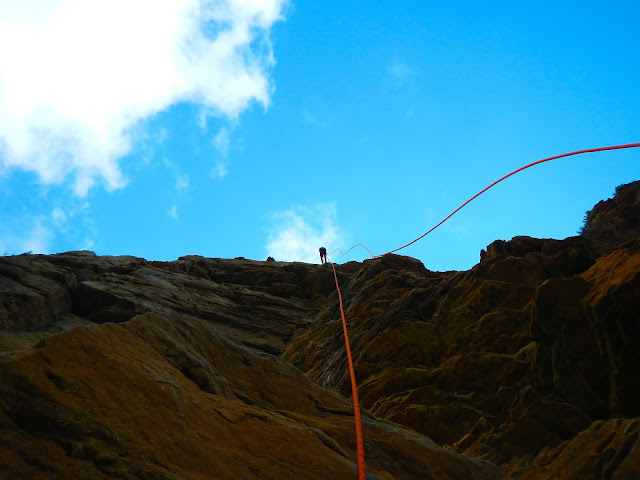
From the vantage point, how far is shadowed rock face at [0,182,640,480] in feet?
17.7

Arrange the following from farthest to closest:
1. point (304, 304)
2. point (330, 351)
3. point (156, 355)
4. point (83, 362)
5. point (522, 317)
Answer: point (304, 304)
point (330, 351)
point (522, 317)
point (156, 355)
point (83, 362)

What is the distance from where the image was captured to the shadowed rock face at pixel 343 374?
5.41 metres

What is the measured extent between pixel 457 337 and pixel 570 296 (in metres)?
4.82

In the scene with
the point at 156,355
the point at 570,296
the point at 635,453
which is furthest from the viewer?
the point at 570,296

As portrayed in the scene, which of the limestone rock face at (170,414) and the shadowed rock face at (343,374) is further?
the shadowed rock face at (343,374)

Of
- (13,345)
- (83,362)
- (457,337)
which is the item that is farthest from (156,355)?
(457,337)

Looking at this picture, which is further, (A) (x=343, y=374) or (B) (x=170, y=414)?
(A) (x=343, y=374)

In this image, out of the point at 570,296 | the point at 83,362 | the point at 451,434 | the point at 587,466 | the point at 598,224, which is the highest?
the point at 598,224

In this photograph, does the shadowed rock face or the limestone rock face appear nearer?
the limestone rock face

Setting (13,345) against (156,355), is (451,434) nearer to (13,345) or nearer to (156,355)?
(156,355)

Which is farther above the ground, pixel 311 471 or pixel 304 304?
pixel 304 304

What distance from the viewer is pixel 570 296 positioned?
41.0 feet

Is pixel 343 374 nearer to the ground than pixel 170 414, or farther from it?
farther from it

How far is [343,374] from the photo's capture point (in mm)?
17422
